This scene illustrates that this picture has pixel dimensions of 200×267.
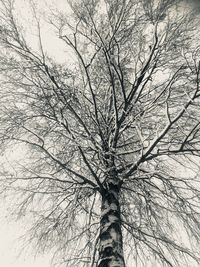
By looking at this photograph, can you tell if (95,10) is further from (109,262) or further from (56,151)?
(109,262)

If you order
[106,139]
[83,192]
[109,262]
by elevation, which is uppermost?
[106,139]

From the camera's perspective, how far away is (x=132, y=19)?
15.8 ft

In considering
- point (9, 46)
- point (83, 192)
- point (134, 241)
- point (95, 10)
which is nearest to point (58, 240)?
point (83, 192)

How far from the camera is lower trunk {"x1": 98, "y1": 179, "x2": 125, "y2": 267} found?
10.0 feet

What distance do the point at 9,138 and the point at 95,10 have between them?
2.26m

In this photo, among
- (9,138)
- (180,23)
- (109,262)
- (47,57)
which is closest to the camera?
(109,262)

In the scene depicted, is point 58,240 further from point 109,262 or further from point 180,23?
point 180,23

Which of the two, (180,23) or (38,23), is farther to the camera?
(180,23)

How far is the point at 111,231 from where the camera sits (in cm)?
333

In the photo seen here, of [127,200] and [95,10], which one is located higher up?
[95,10]

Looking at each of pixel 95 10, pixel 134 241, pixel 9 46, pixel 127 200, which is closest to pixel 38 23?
pixel 9 46

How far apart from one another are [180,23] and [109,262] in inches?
131

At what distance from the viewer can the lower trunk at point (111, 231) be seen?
10.0ft

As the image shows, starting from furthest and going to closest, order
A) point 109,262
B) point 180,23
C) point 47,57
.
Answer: point 47,57 → point 180,23 → point 109,262
